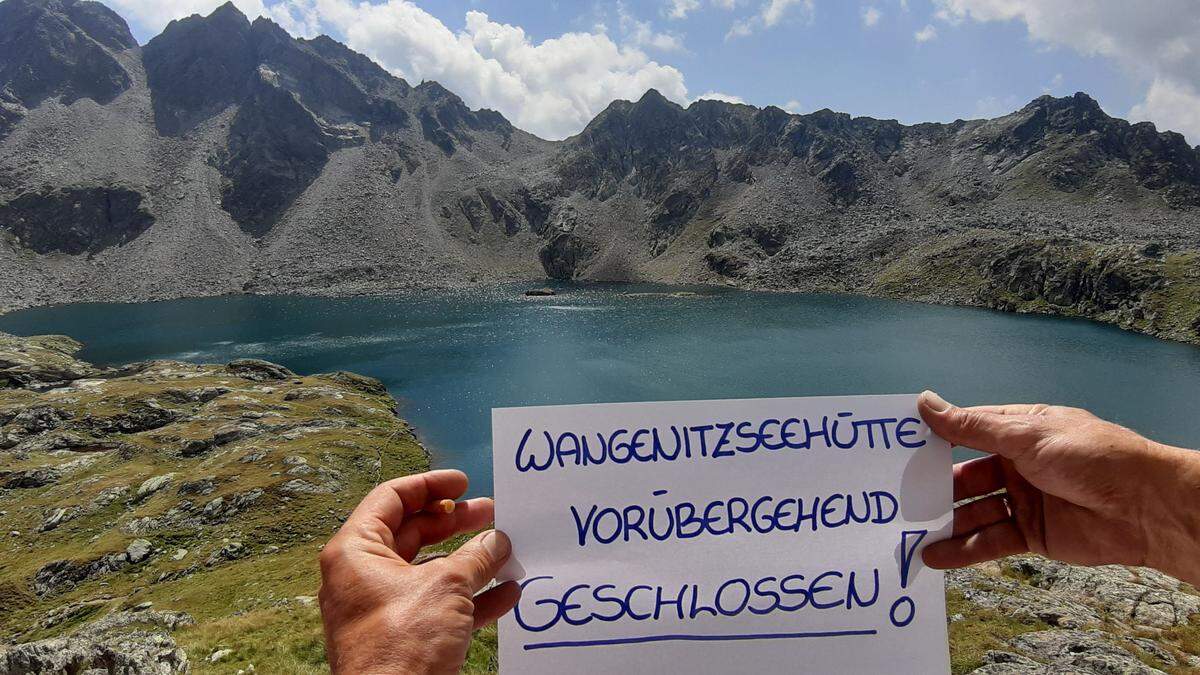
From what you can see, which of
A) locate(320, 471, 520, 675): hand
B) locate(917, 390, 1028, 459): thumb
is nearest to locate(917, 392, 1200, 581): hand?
locate(917, 390, 1028, 459): thumb

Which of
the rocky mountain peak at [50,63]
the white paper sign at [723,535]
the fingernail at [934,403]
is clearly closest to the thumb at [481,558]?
the white paper sign at [723,535]

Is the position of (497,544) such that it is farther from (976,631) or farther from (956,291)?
(956,291)

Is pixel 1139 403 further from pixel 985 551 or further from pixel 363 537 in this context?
pixel 363 537

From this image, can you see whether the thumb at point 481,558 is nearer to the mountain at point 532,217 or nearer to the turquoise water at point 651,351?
the turquoise water at point 651,351

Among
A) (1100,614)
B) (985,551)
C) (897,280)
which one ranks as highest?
(897,280)

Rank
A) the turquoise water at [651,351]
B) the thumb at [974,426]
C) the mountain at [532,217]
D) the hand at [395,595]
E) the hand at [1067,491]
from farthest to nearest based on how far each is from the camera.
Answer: the mountain at [532,217]
the turquoise water at [651,351]
the thumb at [974,426]
the hand at [1067,491]
the hand at [395,595]

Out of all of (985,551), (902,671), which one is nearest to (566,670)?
(902,671)

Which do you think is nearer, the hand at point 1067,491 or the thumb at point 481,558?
the thumb at point 481,558

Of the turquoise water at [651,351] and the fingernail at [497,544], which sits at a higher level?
the fingernail at [497,544]
